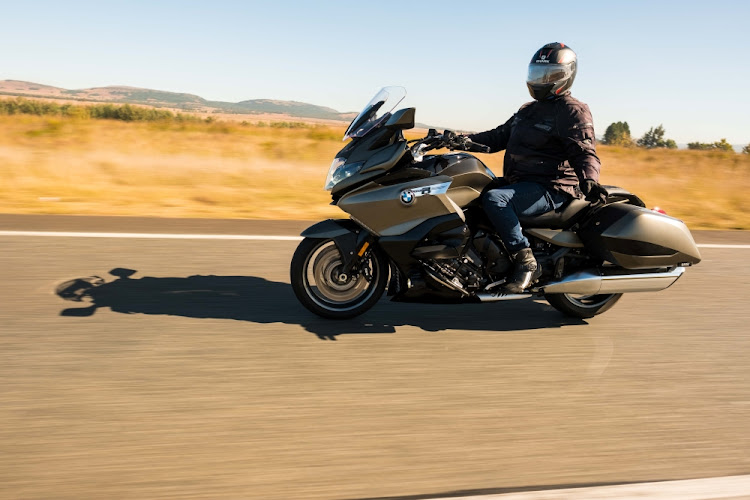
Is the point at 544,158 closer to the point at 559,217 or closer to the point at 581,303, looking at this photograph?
the point at 559,217

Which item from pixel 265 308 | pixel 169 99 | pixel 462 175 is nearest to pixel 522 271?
pixel 462 175

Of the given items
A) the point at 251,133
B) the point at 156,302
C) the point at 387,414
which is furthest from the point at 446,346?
the point at 251,133

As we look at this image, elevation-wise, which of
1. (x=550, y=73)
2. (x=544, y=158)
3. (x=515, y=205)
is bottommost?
(x=515, y=205)

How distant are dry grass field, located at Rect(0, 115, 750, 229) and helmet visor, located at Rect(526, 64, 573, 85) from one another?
20.0 ft

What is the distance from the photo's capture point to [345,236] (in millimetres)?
5000

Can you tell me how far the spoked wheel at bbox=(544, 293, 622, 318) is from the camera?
5.50 meters

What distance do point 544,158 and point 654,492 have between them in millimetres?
2767

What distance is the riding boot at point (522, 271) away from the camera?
5008 millimetres

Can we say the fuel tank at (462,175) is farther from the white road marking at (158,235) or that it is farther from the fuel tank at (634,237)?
the white road marking at (158,235)

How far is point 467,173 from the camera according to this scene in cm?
507

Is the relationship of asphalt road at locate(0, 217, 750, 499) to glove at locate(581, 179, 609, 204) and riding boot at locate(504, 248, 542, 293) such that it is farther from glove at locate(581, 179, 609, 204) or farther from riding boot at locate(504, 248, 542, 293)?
glove at locate(581, 179, 609, 204)

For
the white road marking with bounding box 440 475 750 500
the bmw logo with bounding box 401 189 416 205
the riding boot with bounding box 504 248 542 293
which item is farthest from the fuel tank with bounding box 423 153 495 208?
the white road marking with bounding box 440 475 750 500

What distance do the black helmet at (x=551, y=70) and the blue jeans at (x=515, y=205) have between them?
0.68m

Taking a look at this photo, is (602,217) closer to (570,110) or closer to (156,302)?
(570,110)
